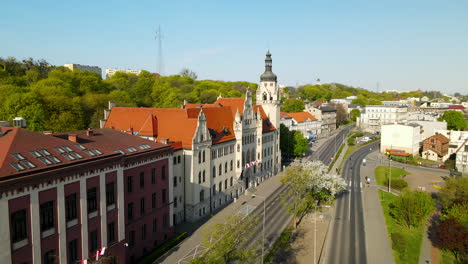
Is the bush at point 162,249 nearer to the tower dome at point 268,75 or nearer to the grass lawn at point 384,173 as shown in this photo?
the tower dome at point 268,75

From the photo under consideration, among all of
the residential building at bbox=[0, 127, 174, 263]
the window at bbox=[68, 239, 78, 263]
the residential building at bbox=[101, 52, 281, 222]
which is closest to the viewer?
the residential building at bbox=[0, 127, 174, 263]

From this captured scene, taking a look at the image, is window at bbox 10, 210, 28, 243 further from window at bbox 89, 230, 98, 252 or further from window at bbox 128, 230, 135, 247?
window at bbox 128, 230, 135, 247

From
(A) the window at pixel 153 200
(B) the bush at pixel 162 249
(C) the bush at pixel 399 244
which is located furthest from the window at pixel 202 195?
(C) the bush at pixel 399 244

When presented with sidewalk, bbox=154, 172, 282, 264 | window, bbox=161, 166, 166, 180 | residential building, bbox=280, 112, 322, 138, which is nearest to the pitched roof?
residential building, bbox=280, 112, 322, 138

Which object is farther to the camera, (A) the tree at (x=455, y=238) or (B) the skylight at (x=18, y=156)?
(A) the tree at (x=455, y=238)

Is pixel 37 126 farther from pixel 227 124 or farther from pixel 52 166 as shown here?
pixel 52 166
